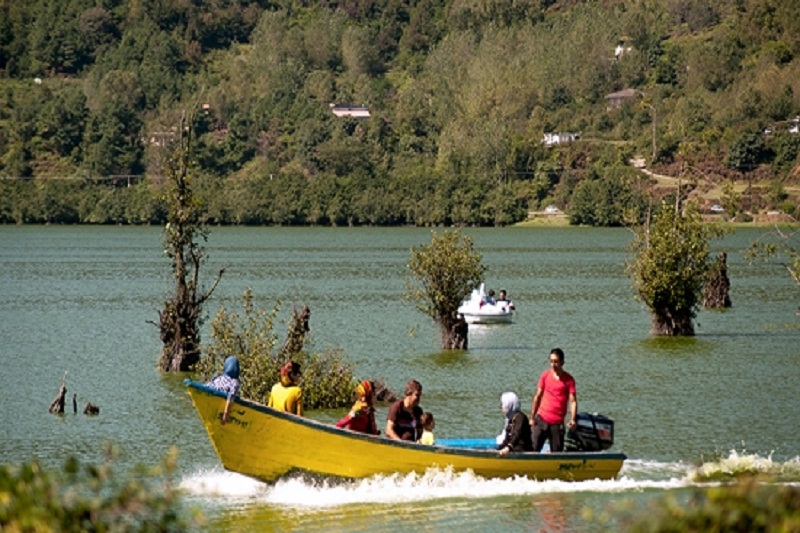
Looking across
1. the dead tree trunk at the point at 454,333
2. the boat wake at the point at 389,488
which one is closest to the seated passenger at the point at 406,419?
the boat wake at the point at 389,488

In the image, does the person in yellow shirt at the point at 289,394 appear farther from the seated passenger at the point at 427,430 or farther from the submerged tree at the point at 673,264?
the submerged tree at the point at 673,264

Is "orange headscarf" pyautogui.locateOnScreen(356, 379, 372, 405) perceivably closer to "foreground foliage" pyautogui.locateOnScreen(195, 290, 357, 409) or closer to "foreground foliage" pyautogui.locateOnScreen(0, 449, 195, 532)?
"foreground foliage" pyautogui.locateOnScreen(195, 290, 357, 409)

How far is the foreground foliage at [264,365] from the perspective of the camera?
103 feet

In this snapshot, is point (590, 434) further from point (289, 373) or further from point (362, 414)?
point (289, 373)

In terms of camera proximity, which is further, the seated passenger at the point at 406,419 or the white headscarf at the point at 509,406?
the white headscarf at the point at 509,406

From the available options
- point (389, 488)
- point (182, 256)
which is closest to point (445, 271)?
point (182, 256)

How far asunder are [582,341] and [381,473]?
2848 centimetres

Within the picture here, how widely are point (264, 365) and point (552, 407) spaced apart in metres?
8.69

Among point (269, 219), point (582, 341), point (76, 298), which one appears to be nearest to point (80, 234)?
point (269, 219)

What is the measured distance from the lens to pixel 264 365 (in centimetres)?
3153

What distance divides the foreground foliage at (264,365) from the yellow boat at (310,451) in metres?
7.92

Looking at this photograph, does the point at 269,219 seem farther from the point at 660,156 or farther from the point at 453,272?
the point at 453,272

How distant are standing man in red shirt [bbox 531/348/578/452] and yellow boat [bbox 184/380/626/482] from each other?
50 centimetres

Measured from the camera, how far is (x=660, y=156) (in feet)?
615
